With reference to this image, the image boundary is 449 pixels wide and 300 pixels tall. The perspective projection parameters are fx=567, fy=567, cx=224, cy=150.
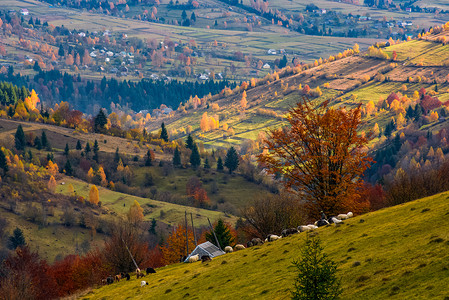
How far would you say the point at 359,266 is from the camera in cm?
3903

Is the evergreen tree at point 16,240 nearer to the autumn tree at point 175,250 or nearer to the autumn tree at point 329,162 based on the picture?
the autumn tree at point 175,250

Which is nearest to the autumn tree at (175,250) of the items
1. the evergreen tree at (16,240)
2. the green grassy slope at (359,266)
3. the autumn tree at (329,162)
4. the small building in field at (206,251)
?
the small building in field at (206,251)

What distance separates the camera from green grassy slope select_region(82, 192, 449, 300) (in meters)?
34.3

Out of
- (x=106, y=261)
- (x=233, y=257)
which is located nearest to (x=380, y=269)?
(x=233, y=257)

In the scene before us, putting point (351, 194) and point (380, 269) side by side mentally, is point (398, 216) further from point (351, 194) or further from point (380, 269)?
point (351, 194)

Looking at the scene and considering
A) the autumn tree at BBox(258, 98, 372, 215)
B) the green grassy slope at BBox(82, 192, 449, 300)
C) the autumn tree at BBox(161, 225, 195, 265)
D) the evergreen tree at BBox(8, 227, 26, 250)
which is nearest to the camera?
the green grassy slope at BBox(82, 192, 449, 300)


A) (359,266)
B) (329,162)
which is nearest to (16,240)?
(329,162)

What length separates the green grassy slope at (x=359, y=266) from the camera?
34312mm

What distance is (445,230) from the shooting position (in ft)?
130

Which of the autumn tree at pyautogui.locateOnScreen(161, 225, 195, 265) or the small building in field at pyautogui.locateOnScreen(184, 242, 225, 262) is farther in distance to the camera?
the autumn tree at pyautogui.locateOnScreen(161, 225, 195, 265)

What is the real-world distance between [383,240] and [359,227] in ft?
22.7

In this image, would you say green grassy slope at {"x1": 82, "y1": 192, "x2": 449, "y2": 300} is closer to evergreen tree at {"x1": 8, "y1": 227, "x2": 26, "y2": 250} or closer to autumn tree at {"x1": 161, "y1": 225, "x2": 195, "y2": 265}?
autumn tree at {"x1": 161, "y1": 225, "x2": 195, "y2": 265}

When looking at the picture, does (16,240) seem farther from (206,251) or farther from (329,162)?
(329,162)

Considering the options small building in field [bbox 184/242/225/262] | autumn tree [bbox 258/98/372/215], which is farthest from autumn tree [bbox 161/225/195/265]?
autumn tree [bbox 258/98/372/215]
